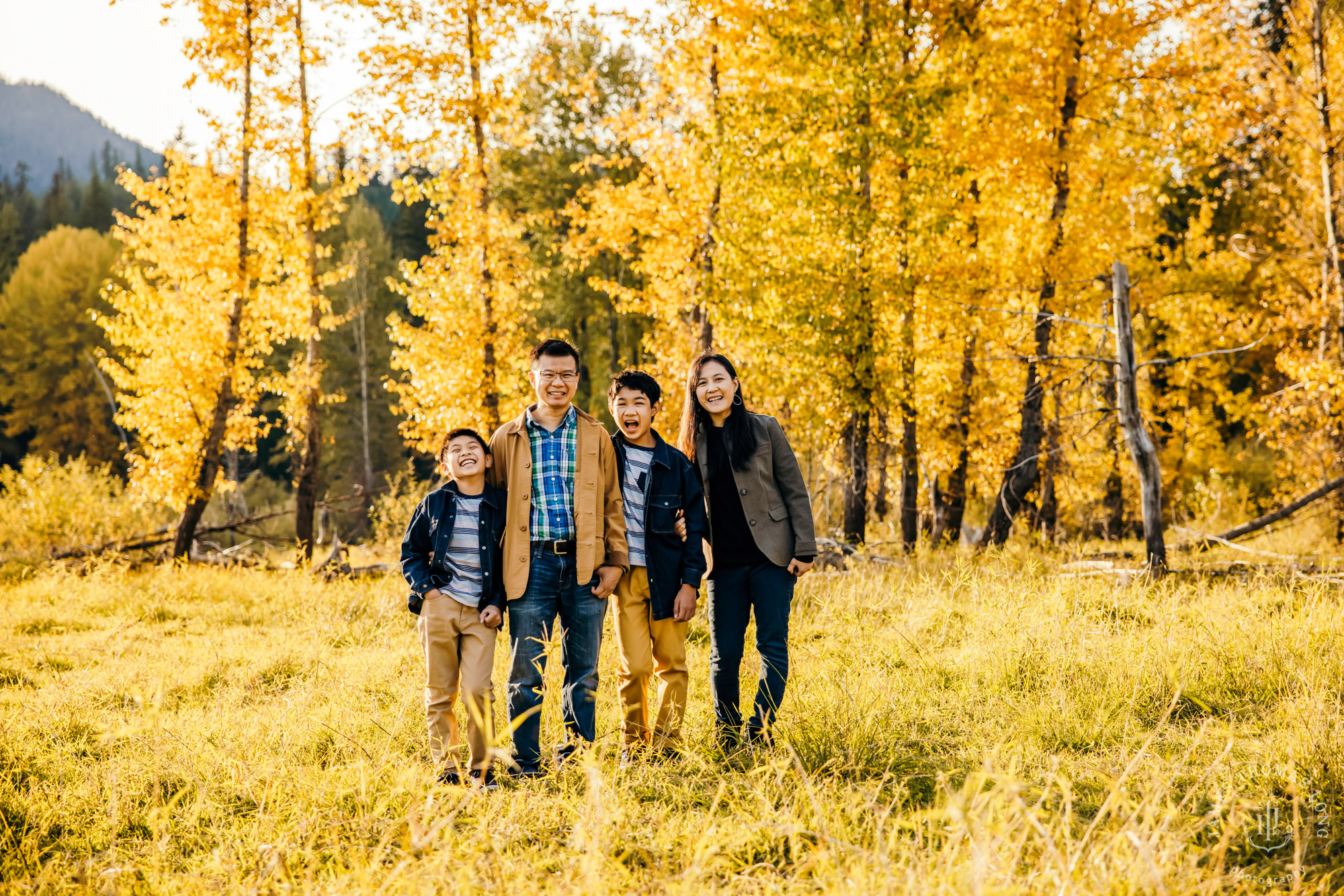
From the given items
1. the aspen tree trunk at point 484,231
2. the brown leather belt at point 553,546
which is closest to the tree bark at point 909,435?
the aspen tree trunk at point 484,231

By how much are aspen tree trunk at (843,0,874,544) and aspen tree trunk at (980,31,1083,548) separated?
1.90m

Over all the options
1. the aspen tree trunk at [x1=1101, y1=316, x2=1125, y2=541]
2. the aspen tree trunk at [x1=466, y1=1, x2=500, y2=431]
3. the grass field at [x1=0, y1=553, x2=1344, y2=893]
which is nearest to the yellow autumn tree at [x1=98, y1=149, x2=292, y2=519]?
the aspen tree trunk at [x1=466, y1=1, x2=500, y2=431]

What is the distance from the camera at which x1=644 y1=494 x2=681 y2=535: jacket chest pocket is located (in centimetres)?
375

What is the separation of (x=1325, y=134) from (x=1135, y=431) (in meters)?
7.91

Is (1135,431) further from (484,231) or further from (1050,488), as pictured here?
(484,231)

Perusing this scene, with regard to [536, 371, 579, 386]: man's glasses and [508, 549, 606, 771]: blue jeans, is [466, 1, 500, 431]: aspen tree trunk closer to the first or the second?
[536, 371, 579, 386]: man's glasses

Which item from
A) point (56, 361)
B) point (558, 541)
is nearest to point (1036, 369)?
point (558, 541)

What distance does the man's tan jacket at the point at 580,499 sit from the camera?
11.9 ft

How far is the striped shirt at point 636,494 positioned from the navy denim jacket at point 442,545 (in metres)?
0.61

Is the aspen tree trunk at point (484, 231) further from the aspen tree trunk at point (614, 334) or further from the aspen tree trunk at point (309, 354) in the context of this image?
the aspen tree trunk at point (614, 334)

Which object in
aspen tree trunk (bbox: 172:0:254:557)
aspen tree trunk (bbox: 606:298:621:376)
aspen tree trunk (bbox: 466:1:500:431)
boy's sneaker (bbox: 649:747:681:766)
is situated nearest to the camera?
boy's sneaker (bbox: 649:747:681:766)

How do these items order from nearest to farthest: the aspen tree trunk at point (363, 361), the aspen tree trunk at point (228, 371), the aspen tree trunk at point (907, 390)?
the aspen tree trunk at point (907, 390)
the aspen tree trunk at point (228, 371)
the aspen tree trunk at point (363, 361)

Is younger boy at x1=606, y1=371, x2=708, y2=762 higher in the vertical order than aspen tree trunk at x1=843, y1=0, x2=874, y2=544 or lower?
lower

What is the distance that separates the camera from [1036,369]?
35.6ft
